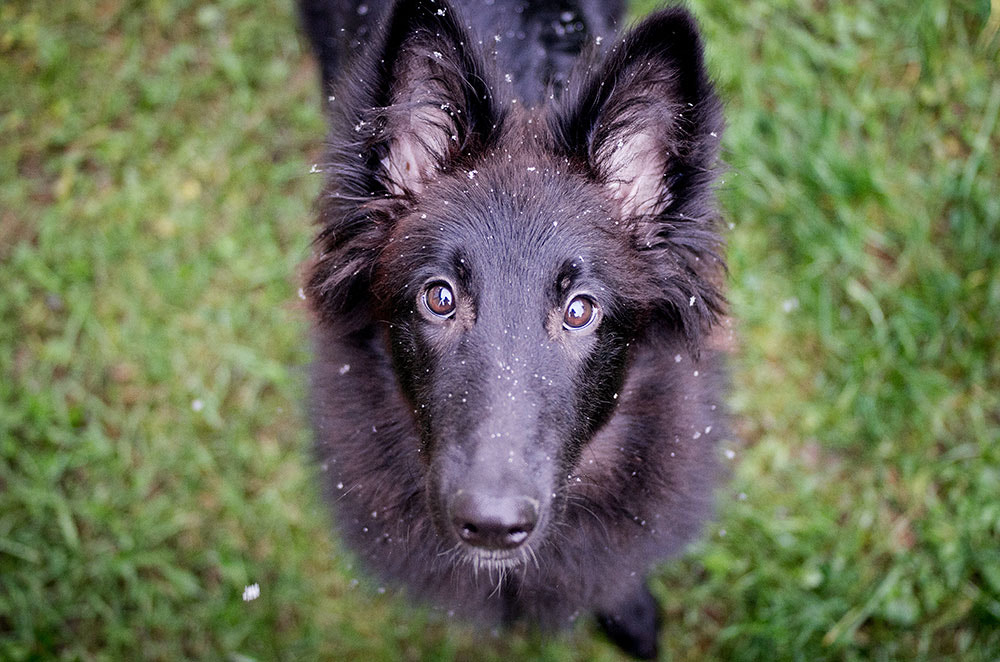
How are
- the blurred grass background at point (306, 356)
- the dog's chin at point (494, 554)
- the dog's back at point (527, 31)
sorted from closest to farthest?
the dog's chin at point (494, 554) < the dog's back at point (527, 31) < the blurred grass background at point (306, 356)

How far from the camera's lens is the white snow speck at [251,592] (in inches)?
156

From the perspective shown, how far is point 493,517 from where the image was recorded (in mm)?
1986

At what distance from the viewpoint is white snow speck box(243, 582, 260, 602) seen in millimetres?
3951

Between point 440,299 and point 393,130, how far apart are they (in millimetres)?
569

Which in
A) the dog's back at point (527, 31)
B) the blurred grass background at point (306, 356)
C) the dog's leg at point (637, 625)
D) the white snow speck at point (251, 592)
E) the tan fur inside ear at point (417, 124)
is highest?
the dog's back at point (527, 31)

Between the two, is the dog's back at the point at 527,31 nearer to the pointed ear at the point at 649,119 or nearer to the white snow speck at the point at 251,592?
the pointed ear at the point at 649,119

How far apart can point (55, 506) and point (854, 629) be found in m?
4.30

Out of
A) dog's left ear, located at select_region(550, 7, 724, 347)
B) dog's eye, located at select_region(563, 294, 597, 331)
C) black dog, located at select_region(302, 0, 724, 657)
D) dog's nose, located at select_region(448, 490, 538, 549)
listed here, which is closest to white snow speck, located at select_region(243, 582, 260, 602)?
black dog, located at select_region(302, 0, 724, 657)

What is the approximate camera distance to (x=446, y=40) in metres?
2.21

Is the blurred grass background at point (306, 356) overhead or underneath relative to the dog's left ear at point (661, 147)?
underneath

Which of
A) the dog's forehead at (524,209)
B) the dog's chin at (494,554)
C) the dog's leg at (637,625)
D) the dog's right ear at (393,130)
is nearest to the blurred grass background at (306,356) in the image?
the dog's leg at (637,625)

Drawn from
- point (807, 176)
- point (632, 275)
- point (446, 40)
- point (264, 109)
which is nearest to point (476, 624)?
point (632, 275)

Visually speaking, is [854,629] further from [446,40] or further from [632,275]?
[446,40]

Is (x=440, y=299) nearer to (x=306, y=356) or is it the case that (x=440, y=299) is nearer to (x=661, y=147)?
(x=661, y=147)
